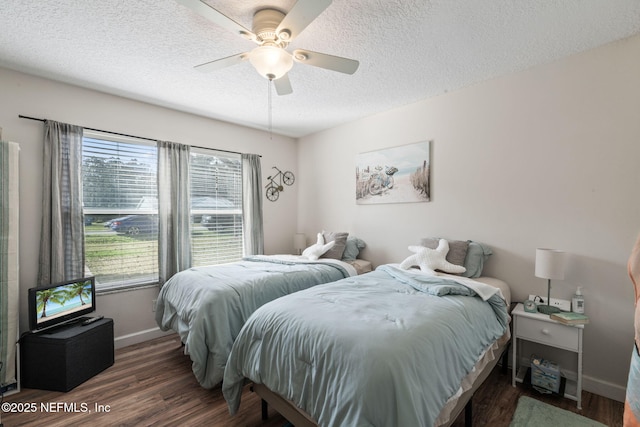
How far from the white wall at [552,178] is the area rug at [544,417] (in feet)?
1.64

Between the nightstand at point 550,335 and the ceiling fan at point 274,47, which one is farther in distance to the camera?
the nightstand at point 550,335

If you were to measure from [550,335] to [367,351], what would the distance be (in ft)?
5.66

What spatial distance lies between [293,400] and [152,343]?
2362 millimetres

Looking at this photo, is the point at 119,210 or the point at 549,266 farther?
the point at 119,210

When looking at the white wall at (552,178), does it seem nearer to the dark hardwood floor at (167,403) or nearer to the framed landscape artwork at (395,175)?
the framed landscape artwork at (395,175)

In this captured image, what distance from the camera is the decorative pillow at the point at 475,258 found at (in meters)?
Answer: 2.59

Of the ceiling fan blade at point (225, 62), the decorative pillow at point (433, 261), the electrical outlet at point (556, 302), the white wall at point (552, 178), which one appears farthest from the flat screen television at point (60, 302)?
the electrical outlet at point (556, 302)

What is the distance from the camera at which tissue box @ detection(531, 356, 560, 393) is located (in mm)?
2063

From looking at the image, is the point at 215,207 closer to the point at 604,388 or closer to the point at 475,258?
the point at 475,258

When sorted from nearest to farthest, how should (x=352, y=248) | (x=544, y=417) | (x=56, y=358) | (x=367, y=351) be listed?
(x=367, y=351), (x=544, y=417), (x=56, y=358), (x=352, y=248)

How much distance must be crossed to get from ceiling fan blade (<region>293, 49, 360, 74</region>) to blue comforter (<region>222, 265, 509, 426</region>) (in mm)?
1491

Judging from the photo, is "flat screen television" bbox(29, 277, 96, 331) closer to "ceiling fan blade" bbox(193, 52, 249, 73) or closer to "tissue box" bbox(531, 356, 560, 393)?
"ceiling fan blade" bbox(193, 52, 249, 73)

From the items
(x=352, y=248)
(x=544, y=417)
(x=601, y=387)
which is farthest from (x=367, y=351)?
(x=352, y=248)

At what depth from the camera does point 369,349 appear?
124 cm
